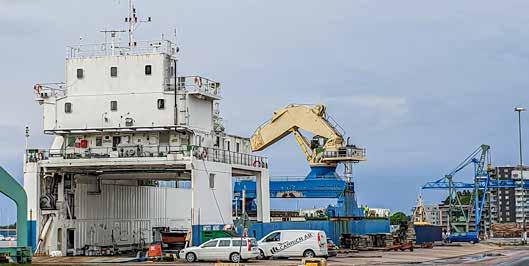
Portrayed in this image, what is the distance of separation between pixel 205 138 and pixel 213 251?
1185 cm

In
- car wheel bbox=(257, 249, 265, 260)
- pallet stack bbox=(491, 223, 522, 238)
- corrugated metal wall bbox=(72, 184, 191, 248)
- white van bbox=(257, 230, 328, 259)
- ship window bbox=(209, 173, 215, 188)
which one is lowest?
pallet stack bbox=(491, 223, 522, 238)

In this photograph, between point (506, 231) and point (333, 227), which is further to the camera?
point (506, 231)

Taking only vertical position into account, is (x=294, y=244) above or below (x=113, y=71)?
below

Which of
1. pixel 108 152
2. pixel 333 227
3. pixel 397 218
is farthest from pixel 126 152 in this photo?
pixel 397 218

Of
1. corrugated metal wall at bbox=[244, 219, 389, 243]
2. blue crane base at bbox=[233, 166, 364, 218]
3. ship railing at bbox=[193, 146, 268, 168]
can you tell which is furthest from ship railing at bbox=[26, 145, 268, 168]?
blue crane base at bbox=[233, 166, 364, 218]

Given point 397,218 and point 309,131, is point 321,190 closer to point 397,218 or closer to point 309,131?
point 309,131

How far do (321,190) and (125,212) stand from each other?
55.7 ft

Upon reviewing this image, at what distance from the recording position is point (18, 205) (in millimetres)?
41062

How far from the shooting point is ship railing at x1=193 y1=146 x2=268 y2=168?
5353cm

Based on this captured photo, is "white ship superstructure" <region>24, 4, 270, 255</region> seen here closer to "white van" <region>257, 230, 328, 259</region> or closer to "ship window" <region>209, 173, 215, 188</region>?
"ship window" <region>209, 173, 215, 188</region>

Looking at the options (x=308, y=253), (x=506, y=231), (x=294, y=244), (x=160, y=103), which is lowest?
(x=506, y=231)

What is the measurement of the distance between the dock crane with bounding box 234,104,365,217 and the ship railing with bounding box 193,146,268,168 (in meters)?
9.65

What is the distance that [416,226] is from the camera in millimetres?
78375

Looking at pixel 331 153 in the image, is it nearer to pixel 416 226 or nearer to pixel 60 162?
pixel 416 226
